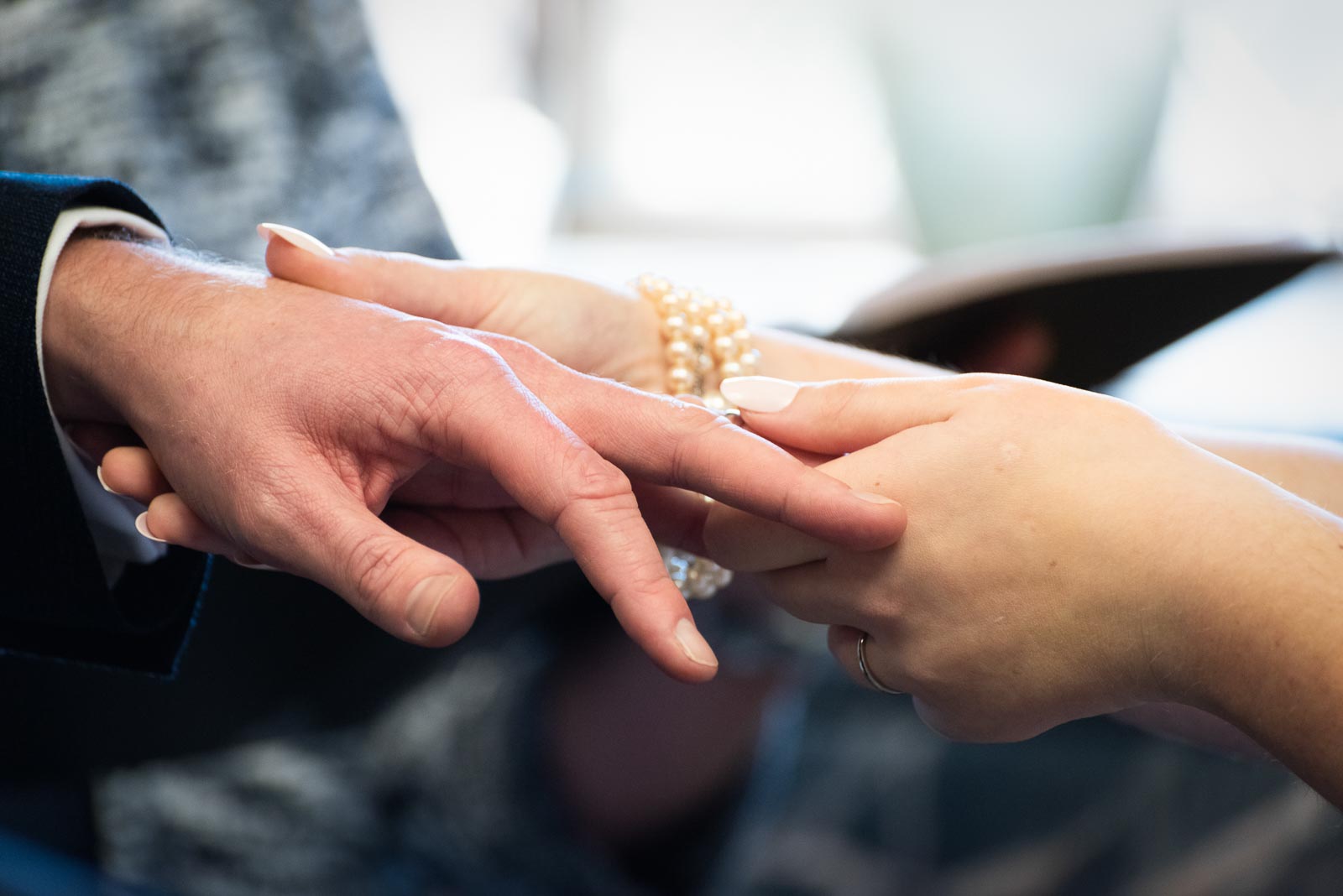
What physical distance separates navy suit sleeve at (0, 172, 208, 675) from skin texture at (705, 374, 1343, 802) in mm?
523

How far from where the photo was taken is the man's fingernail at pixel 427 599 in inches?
22.2

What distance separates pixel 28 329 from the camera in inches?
27.0

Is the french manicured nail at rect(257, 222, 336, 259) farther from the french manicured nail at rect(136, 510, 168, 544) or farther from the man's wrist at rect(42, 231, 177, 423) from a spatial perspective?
the french manicured nail at rect(136, 510, 168, 544)

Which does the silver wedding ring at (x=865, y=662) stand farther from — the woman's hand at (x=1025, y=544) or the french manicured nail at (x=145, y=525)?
the french manicured nail at (x=145, y=525)

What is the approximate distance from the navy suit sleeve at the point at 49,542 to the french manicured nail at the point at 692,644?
486 millimetres

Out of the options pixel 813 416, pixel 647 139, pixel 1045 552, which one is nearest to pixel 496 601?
pixel 813 416

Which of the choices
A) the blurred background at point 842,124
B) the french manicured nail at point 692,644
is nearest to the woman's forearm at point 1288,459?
the french manicured nail at point 692,644

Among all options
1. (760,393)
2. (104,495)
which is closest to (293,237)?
(104,495)

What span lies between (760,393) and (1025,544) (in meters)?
0.23

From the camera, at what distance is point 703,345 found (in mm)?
1004

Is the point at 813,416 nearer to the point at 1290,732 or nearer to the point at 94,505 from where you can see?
the point at 1290,732

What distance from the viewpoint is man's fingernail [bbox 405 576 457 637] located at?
0.56 m

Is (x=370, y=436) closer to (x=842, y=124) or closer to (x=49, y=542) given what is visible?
A: (x=49, y=542)

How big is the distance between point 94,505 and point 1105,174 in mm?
A: 2758
